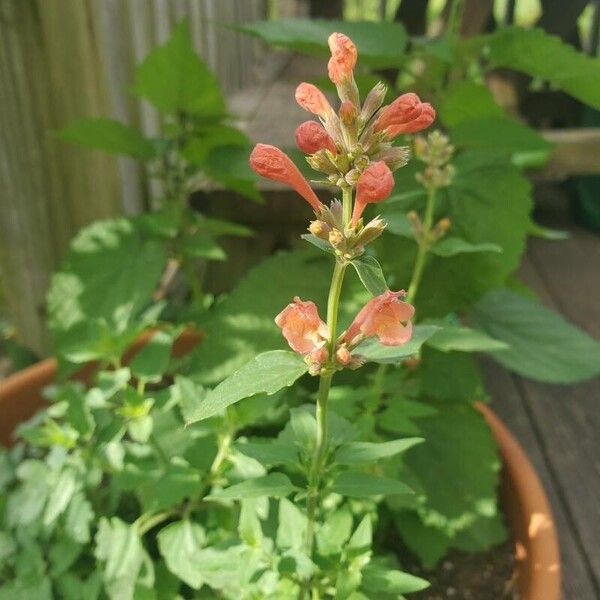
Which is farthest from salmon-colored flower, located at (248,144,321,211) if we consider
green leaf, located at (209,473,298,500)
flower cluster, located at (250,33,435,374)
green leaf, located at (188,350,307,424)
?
green leaf, located at (209,473,298,500)

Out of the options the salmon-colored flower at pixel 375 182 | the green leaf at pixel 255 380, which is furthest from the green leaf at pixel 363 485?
the salmon-colored flower at pixel 375 182

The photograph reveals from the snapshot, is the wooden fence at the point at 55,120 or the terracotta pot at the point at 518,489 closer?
the terracotta pot at the point at 518,489

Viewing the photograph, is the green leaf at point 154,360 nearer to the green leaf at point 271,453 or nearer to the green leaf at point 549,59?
the green leaf at point 271,453

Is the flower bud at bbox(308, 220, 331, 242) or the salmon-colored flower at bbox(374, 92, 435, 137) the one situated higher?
the salmon-colored flower at bbox(374, 92, 435, 137)

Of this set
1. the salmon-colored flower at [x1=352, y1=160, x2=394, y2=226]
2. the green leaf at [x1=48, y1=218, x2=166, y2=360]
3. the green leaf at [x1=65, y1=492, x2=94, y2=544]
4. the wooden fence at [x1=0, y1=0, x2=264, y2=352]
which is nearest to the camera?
the salmon-colored flower at [x1=352, y1=160, x2=394, y2=226]

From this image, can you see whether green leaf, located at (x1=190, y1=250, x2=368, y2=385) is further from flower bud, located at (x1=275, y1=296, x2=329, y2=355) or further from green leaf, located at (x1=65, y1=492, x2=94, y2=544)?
flower bud, located at (x1=275, y1=296, x2=329, y2=355)

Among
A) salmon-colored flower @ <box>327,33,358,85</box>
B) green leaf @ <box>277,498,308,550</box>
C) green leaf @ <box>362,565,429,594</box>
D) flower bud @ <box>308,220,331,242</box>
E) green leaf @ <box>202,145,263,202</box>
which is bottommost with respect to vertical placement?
green leaf @ <box>362,565,429,594</box>

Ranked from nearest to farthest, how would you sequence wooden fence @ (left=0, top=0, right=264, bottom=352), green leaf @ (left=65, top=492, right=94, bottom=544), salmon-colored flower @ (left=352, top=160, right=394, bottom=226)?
salmon-colored flower @ (left=352, top=160, right=394, bottom=226) → green leaf @ (left=65, top=492, right=94, bottom=544) → wooden fence @ (left=0, top=0, right=264, bottom=352)

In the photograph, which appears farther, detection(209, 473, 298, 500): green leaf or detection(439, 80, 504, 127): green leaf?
detection(439, 80, 504, 127): green leaf
